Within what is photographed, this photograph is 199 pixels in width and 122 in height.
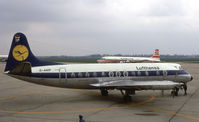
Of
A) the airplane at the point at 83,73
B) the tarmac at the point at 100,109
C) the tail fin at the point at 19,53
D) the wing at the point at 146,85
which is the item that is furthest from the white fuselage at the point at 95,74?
the tarmac at the point at 100,109

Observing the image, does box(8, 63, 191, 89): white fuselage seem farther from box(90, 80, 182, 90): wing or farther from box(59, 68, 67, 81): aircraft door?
box(90, 80, 182, 90): wing

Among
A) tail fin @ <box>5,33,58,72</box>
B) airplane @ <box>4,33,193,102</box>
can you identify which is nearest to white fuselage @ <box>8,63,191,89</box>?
airplane @ <box>4,33,193,102</box>

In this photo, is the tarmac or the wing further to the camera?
the wing

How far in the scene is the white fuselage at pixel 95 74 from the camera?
20188 mm

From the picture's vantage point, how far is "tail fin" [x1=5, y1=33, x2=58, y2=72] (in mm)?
19766

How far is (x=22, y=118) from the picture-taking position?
A: 582 inches

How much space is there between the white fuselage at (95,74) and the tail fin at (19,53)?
97cm

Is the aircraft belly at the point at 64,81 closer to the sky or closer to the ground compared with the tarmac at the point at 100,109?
closer to the sky

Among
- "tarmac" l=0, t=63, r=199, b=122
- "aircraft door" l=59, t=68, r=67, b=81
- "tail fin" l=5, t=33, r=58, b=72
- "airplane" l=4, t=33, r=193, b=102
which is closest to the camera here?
"tarmac" l=0, t=63, r=199, b=122

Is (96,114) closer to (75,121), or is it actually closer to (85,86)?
(75,121)

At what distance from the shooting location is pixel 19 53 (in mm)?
19969

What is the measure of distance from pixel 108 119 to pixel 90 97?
8.52m

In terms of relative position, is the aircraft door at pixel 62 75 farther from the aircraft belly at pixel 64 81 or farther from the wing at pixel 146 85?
the wing at pixel 146 85

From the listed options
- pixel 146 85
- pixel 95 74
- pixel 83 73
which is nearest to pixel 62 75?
pixel 83 73
